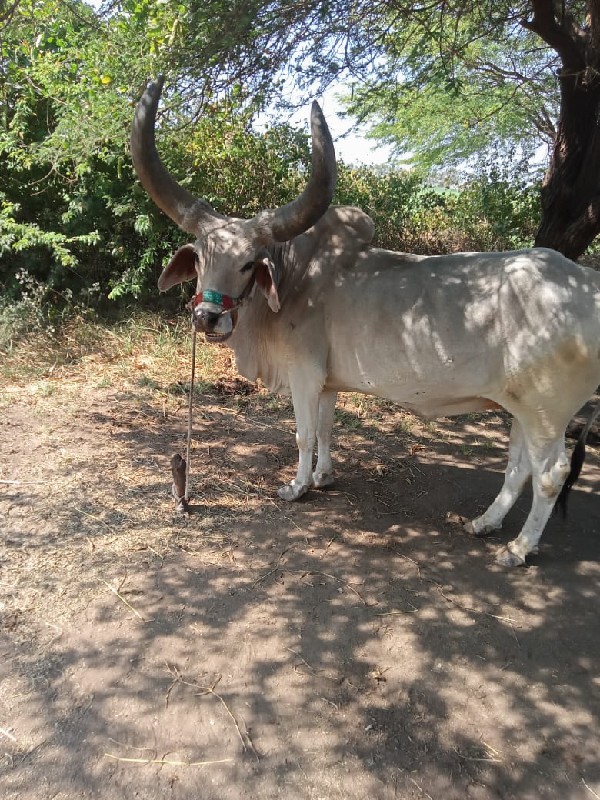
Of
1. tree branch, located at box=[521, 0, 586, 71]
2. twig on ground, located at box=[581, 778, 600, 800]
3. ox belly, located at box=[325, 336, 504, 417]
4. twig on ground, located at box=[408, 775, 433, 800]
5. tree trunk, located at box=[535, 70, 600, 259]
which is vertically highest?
tree branch, located at box=[521, 0, 586, 71]

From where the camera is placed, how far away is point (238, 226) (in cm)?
361

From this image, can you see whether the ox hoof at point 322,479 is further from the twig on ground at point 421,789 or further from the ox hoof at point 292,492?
the twig on ground at point 421,789

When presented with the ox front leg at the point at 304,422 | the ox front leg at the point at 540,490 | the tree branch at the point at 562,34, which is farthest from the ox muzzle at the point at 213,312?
the tree branch at the point at 562,34

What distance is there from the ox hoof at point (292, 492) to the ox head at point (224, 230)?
1227 millimetres

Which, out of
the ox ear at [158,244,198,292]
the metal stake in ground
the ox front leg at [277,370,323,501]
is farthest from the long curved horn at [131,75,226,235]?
the ox front leg at [277,370,323,501]

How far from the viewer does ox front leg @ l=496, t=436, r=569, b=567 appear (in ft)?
11.5

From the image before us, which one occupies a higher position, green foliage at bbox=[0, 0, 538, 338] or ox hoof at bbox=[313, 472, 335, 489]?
green foliage at bbox=[0, 0, 538, 338]

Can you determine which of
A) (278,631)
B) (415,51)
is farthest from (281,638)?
(415,51)

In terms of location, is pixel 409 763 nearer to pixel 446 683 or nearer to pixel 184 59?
pixel 446 683

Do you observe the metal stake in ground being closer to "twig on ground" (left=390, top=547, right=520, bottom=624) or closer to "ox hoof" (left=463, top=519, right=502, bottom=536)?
"twig on ground" (left=390, top=547, right=520, bottom=624)

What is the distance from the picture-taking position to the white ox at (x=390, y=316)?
3.26m

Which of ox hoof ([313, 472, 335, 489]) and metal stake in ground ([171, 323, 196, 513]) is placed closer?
metal stake in ground ([171, 323, 196, 513])

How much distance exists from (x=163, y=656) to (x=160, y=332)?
523 cm

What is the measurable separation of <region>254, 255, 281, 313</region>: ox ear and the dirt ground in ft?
4.74
